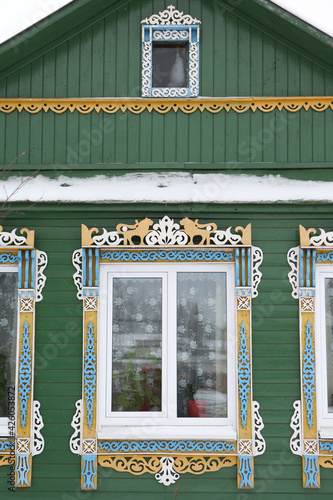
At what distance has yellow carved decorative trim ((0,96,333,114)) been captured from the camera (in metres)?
6.24

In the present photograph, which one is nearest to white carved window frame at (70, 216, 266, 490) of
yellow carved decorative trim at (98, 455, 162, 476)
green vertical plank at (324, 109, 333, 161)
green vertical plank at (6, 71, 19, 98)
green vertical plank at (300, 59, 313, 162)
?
yellow carved decorative trim at (98, 455, 162, 476)

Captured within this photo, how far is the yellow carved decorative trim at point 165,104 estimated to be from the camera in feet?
20.5

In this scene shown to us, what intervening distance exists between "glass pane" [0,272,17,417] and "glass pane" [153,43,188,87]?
2.45 meters

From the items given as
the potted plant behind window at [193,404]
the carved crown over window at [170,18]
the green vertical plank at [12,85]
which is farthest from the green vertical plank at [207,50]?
the potted plant behind window at [193,404]

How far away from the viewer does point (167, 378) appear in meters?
6.06

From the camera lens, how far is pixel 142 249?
6098 millimetres

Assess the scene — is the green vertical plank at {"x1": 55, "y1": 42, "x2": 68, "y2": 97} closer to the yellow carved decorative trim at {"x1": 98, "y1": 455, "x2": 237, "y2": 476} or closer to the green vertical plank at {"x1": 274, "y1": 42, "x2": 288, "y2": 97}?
the green vertical plank at {"x1": 274, "y1": 42, "x2": 288, "y2": 97}

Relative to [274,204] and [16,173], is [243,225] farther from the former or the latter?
[16,173]

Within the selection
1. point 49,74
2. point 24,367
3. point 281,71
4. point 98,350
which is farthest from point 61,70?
point 24,367

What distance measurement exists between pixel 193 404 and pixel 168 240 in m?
1.58

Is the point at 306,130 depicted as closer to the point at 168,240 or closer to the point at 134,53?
the point at 168,240

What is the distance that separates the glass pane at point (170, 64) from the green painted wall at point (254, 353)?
Result: 130 centimetres

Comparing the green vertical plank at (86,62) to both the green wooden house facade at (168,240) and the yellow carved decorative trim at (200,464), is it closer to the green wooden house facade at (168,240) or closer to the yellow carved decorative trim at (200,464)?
the green wooden house facade at (168,240)

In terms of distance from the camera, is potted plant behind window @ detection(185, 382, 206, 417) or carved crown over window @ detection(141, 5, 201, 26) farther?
carved crown over window @ detection(141, 5, 201, 26)
